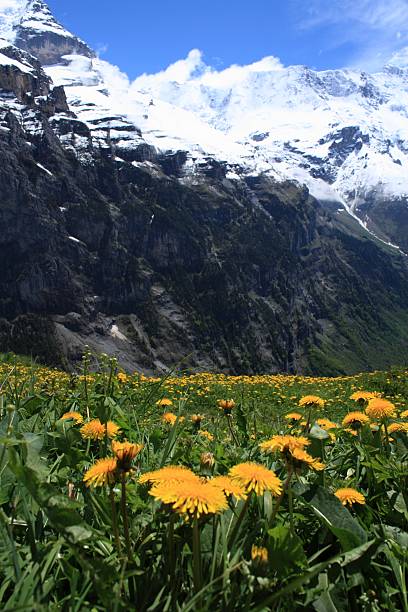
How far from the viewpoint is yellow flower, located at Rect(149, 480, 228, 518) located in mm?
1492

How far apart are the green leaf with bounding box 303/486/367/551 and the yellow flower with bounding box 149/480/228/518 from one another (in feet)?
2.41

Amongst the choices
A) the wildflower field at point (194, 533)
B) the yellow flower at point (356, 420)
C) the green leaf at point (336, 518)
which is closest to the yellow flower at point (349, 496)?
the wildflower field at point (194, 533)

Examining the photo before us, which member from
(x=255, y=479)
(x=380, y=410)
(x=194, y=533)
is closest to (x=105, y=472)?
(x=194, y=533)

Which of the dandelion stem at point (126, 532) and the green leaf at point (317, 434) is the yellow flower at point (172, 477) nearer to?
the dandelion stem at point (126, 532)

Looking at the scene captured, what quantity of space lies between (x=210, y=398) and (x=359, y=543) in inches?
556

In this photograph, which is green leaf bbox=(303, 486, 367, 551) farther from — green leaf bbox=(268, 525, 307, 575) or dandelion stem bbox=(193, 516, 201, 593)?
dandelion stem bbox=(193, 516, 201, 593)

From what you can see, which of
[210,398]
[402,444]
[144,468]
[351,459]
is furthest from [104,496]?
[210,398]

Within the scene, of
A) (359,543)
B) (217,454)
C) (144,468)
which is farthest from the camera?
(217,454)

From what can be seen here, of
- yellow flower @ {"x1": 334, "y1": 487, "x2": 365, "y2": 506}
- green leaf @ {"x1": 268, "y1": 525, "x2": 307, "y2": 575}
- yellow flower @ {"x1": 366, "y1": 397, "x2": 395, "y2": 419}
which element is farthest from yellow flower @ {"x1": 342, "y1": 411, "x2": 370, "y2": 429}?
green leaf @ {"x1": 268, "y1": 525, "x2": 307, "y2": 575}

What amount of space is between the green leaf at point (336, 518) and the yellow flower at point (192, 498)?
28.9 inches

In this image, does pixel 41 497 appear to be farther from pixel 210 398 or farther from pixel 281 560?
pixel 210 398

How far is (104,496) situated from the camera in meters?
2.41

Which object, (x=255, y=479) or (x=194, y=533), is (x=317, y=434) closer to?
(x=255, y=479)

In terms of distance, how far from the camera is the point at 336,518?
85.3 inches
